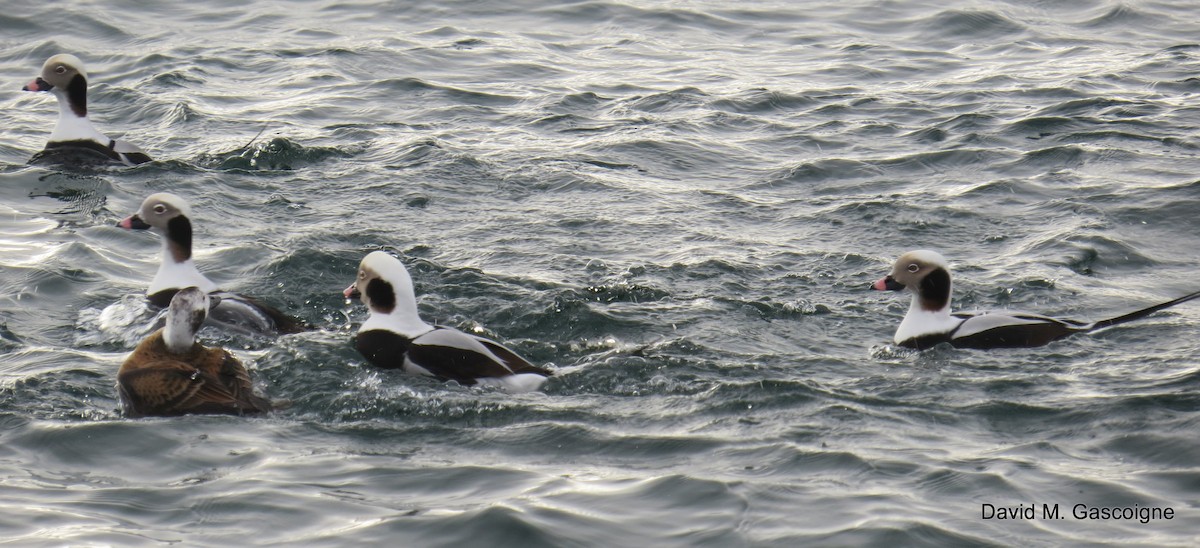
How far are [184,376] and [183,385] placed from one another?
6 cm

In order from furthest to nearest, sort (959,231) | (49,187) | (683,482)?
1. (49,187)
2. (959,231)
3. (683,482)

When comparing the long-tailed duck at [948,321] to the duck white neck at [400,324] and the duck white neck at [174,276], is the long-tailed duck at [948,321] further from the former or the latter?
the duck white neck at [174,276]

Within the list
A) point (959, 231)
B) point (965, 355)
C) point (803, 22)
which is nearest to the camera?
point (965, 355)

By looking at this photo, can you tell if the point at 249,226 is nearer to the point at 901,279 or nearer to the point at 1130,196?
the point at 901,279

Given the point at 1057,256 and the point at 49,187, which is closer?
the point at 1057,256

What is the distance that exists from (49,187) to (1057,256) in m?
7.37

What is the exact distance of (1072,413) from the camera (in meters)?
6.92

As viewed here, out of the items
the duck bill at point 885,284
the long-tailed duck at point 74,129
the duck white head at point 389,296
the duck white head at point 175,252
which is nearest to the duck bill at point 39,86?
the long-tailed duck at point 74,129

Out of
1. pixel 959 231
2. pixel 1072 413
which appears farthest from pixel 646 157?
pixel 1072 413

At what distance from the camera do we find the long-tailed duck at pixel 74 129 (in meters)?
11.7

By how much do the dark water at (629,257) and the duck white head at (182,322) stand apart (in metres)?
0.48

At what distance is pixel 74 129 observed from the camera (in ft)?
39.0

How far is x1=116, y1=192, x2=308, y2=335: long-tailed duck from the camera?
8.28 m

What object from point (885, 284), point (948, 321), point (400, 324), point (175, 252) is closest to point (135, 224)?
point (175, 252)
